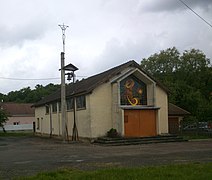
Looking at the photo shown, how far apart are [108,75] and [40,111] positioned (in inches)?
785

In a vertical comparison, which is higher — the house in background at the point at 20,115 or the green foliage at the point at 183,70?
the green foliage at the point at 183,70

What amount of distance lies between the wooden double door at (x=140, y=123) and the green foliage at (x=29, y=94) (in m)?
76.9

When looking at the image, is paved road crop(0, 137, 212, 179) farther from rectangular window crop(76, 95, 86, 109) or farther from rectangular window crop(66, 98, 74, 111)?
rectangular window crop(66, 98, 74, 111)

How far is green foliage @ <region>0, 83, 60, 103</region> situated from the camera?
11249 centimetres

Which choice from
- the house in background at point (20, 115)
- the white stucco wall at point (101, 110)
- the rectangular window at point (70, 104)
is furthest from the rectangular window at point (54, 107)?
the house in background at point (20, 115)

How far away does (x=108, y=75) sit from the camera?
110ft

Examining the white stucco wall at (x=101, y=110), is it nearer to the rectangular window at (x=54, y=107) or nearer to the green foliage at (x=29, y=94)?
the rectangular window at (x=54, y=107)

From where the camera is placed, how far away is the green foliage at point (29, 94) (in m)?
112

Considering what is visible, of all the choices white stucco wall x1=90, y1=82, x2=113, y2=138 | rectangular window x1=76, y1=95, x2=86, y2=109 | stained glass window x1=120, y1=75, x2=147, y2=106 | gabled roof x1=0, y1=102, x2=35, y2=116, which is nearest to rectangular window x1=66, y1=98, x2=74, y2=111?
rectangular window x1=76, y1=95, x2=86, y2=109

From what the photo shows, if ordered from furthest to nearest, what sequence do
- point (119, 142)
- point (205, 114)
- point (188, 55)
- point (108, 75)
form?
point (188, 55) < point (205, 114) < point (108, 75) < point (119, 142)

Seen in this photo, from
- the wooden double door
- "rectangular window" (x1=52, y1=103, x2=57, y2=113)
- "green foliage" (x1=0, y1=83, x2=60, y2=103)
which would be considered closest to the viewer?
the wooden double door

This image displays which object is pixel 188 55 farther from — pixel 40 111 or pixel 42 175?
pixel 42 175

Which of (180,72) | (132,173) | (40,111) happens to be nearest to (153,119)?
(40,111)

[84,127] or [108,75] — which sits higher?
[108,75]
